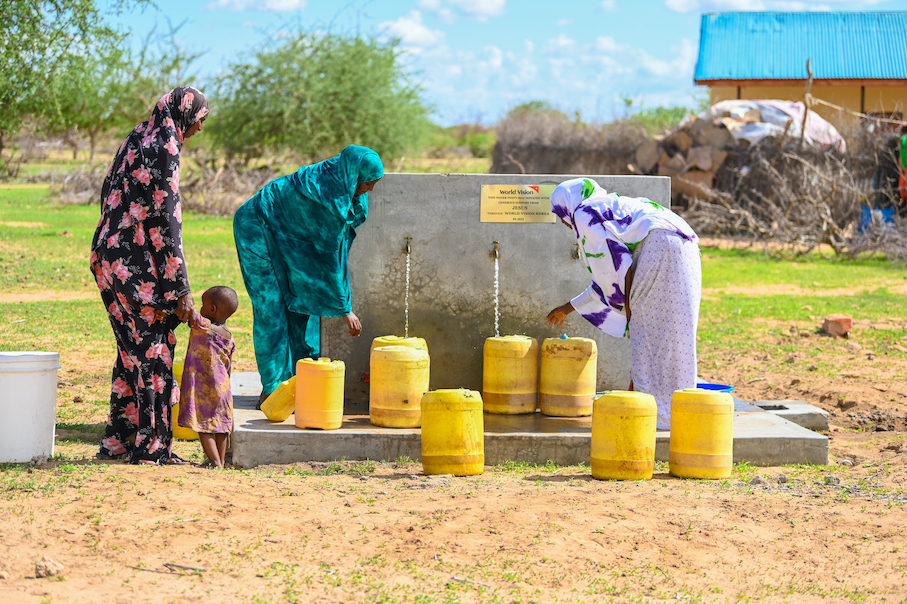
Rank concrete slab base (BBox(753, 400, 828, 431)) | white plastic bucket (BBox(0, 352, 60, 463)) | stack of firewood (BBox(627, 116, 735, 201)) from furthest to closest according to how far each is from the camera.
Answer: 1. stack of firewood (BBox(627, 116, 735, 201))
2. concrete slab base (BBox(753, 400, 828, 431))
3. white plastic bucket (BBox(0, 352, 60, 463))

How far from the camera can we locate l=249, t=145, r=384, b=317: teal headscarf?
5.78m

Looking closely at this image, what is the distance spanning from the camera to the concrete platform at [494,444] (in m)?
5.34

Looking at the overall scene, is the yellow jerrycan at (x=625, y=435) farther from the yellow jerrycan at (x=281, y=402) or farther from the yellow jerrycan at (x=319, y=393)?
the yellow jerrycan at (x=281, y=402)

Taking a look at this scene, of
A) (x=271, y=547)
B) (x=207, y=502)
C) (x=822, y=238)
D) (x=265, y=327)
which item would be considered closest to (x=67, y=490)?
(x=207, y=502)

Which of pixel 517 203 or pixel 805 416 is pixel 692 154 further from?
pixel 517 203

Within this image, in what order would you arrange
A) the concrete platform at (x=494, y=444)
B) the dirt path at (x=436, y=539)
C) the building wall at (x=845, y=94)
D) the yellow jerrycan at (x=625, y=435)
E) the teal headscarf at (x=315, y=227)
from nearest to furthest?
the dirt path at (x=436, y=539) < the yellow jerrycan at (x=625, y=435) < the concrete platform at (x=494, y=444) < the teal headscarf at (x=315, y=227) < the building wall at (x=845, y=94)

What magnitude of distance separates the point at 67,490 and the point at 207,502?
0.64 metres

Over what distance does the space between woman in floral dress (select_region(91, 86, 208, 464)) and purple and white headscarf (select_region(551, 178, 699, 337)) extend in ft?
7.33

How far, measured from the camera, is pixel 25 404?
4723mm

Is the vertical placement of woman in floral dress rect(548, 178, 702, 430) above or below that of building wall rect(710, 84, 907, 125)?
below

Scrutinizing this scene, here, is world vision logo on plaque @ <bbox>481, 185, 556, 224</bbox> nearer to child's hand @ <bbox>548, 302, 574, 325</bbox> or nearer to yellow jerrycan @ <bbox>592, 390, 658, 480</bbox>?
child's hand @ <bbox>548, 302, 574, 325</bbox>

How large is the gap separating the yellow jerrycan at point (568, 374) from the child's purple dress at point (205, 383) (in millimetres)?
2084

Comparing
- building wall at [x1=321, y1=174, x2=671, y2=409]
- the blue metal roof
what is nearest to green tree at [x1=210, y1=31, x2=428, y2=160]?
the blue metal roof

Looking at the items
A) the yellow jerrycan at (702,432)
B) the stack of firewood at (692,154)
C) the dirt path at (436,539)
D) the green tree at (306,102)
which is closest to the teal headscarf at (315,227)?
the dirt path at (436,539)
